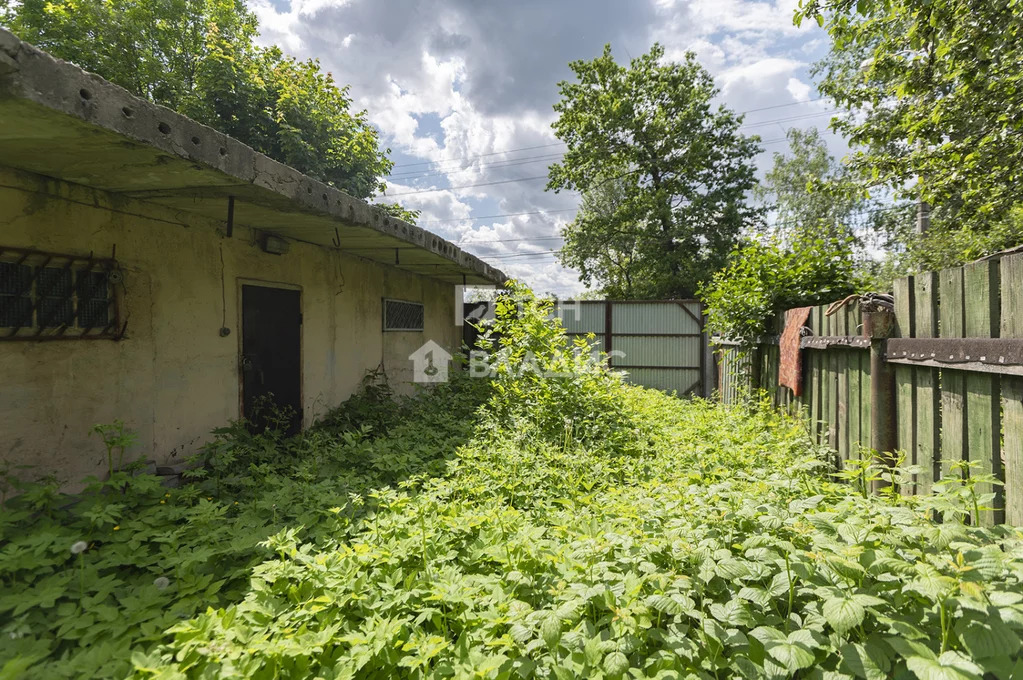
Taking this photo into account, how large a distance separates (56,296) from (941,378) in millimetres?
5490

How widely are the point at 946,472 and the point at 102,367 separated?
17.7 ft

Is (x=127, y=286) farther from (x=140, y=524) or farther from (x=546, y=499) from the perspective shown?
(x=546, y=499)

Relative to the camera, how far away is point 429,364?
8.84 m

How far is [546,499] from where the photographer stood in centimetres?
337

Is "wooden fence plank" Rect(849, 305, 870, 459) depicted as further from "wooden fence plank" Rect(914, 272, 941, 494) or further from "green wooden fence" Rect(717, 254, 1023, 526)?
"wooden fence plank" Rect(914, 272, 941, 494)

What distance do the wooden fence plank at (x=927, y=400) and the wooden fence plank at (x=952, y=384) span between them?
0.14 ft

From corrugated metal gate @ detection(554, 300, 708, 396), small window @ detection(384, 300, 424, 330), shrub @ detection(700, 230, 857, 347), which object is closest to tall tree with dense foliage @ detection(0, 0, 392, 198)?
small window @ detection(384, 300, 424, 330)

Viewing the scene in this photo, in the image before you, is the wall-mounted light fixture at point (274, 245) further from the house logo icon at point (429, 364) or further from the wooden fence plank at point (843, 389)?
the wooden fence plank at point (843, 389)

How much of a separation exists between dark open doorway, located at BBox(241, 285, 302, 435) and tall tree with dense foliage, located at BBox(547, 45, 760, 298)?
17.9 metres

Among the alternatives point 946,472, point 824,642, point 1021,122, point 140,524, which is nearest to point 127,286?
point 140,524

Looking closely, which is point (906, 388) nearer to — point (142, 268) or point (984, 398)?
point (984, 398)

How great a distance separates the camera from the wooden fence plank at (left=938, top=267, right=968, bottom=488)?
7.57 feet

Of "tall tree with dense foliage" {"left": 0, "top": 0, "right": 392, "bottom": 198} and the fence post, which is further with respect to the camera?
"tall tree with dense foliage" {"left": 0, "top": 0, "right": 392, "bottom": 198}

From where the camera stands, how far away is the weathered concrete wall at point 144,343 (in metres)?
2.96
